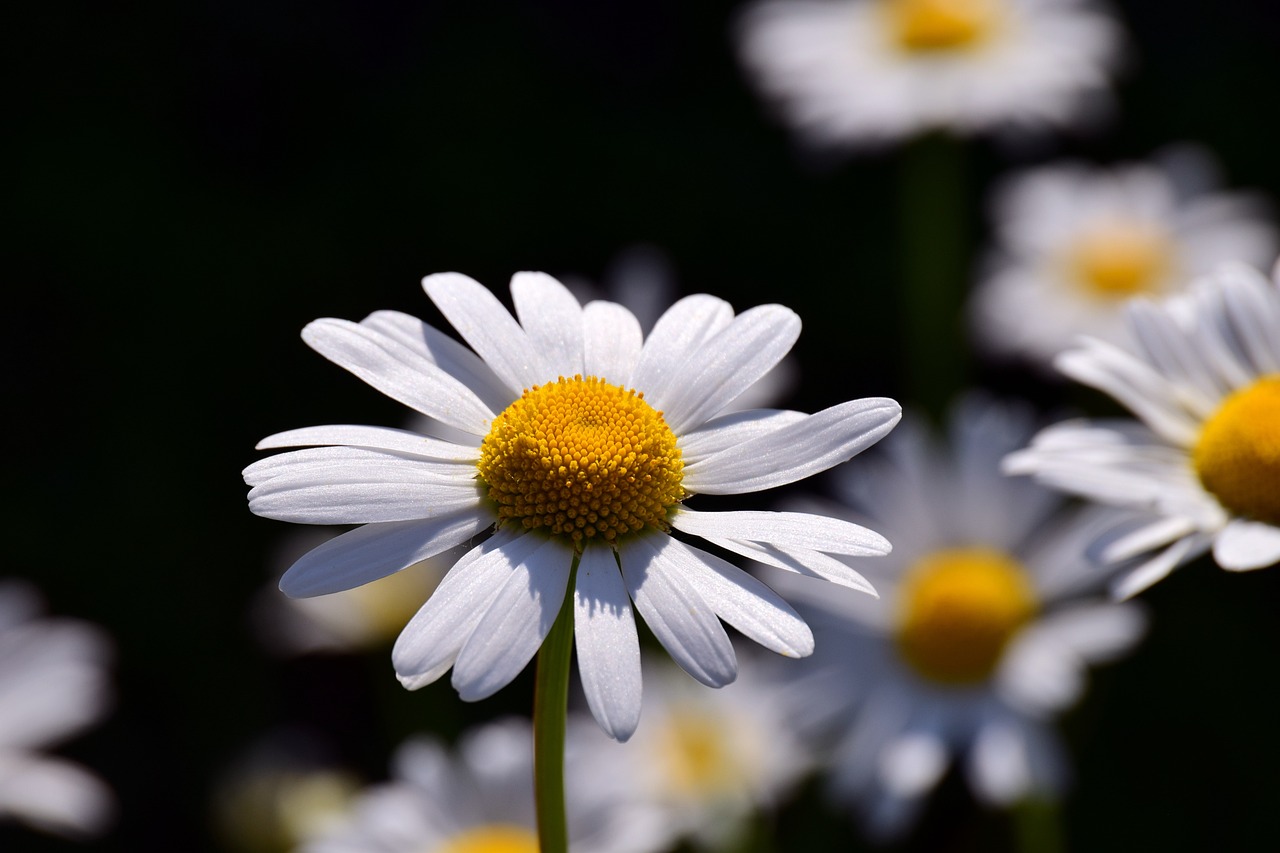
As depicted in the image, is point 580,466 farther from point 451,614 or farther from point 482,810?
point 482,810

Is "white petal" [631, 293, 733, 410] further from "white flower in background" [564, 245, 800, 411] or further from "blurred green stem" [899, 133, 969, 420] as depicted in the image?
"blurred green stem" [899, 133, 969, 420]

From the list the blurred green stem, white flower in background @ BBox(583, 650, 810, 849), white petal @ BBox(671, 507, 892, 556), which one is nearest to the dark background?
the blurred green stem

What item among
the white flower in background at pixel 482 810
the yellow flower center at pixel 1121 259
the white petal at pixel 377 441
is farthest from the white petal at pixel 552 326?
the yellow flower center at pixel 1121 259

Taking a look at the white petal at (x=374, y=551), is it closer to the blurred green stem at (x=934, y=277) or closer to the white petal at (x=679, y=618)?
the white petal at (x=679, y=618)

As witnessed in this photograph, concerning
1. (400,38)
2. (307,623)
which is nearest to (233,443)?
(307,623)

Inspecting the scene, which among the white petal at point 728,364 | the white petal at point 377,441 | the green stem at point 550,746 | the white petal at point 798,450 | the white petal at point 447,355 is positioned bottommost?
the green stem at point 550,746

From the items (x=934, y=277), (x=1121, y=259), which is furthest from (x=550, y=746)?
(x=1121, y=259)
